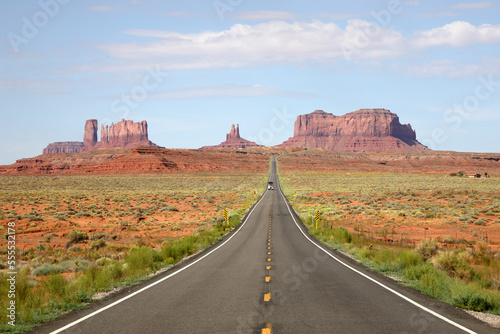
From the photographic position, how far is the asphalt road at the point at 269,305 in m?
7.49

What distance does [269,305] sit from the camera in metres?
9.10

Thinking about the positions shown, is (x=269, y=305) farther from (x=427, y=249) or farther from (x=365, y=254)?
(x=427, y=249)

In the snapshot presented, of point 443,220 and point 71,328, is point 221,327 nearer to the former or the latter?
point 71,328

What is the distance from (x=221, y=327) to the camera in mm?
7410

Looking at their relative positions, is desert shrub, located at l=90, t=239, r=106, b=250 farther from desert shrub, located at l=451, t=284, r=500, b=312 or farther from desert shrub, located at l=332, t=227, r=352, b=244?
desert shrub, located at l=451, t=284, r=500, b=312

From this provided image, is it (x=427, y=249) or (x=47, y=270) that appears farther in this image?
(x=427, y=249)

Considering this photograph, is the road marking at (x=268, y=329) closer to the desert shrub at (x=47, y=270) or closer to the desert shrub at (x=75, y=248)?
the desert shrub at (x=47, y=270)

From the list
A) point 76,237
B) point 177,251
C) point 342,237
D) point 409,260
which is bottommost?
point 76,237

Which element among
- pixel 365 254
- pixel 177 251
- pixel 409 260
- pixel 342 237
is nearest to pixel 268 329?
pixel 409 260

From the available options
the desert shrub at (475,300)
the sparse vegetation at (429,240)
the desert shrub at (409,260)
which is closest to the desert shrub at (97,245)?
the sparse vegetation at (429,240)

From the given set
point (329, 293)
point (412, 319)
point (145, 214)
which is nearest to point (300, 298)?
point (329, 293)

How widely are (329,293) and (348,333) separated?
344 cm

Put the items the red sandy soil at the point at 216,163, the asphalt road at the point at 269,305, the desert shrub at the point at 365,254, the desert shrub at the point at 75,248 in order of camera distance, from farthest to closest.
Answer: the red sandy soil at the point at 216,163 < the desert shrub at the point at 75,248 < the desert shrub at the point at 365,254 < the asphalt road at the point at 269,305

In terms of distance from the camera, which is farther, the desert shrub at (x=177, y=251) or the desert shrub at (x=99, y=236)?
the desert shrub at (x=99, y=236)
